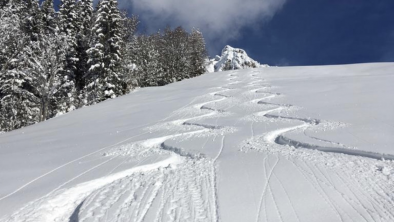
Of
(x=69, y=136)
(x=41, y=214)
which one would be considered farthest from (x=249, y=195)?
(x=69, y=136)

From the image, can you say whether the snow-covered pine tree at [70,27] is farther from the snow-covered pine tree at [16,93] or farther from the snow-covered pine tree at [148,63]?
the snow-covered pine tree at [148,63]

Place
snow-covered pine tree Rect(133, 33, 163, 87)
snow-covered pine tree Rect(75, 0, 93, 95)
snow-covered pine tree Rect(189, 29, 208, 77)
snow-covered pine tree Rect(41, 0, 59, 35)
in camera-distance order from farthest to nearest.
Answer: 1. snow-covered pine tree Rect(189, 29, 208, 77)
2. snow-covered pine tree Rect(133, 33, 163, 87)
3. snow-covered pine tree Rect(75, 0, 93, 95)
4. snow-covered pine tree Rect(41, 0, 59, 35)

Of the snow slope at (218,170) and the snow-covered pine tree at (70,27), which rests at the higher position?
the snow-covered pine tree at (70,27)

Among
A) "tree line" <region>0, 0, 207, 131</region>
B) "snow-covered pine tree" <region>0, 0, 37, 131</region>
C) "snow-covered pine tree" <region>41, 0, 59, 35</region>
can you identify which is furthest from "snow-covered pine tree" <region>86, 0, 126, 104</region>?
"snow-covered pine tree" <region>41, 0, 59, 35</region>

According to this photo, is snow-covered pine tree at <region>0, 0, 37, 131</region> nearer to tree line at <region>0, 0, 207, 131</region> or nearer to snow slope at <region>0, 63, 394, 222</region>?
tree line at <region>0, 0, 207, 131</region>

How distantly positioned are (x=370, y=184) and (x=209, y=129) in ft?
11.3

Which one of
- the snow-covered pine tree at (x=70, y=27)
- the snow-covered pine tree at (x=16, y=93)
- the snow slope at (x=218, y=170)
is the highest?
the snow-covered pine tree at (x=70, y=27)

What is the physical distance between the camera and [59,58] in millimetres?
19016

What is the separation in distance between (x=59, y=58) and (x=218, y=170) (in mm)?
18384

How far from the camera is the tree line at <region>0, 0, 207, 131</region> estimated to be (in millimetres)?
17422

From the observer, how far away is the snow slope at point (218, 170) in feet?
8.60

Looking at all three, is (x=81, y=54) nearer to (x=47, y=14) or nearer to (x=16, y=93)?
(x=47, y=14)

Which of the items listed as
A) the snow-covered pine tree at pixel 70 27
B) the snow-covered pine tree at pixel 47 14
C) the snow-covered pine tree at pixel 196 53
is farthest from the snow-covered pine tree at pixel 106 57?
the snow-covered pine tree at pixel 196 53

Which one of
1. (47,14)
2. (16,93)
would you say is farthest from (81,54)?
(16,93)
